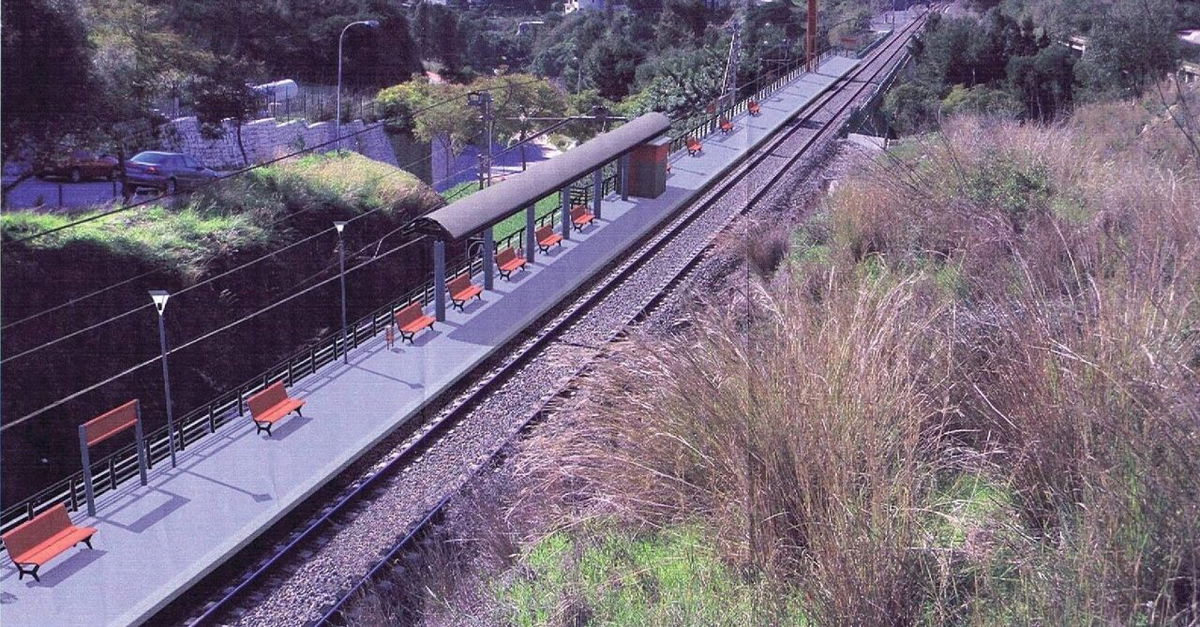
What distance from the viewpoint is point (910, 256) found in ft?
28.2

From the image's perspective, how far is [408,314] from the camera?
12680 mm

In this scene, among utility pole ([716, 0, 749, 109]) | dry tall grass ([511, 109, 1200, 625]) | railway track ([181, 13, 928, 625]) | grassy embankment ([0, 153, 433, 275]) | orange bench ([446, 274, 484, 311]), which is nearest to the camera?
dry tall grass ([511, 109, 1200, 625])

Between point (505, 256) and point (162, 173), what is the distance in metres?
8.35

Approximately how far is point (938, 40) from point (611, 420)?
33.5m

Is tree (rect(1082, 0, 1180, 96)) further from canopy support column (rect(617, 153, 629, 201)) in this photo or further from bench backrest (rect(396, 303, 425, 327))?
bench backrest (rect(396, 303, 425, 327))

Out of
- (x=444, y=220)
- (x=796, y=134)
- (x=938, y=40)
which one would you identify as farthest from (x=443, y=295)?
(x=938, y=40)

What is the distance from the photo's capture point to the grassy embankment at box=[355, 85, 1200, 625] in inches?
151

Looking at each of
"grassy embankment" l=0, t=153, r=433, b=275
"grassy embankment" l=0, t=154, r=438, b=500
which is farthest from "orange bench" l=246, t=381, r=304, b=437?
"grassy embankment" l=0, t=153, r=433, b=275

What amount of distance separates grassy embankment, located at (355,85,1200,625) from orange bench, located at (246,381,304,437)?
378 cm

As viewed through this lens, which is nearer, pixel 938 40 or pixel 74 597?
pixel 74 597

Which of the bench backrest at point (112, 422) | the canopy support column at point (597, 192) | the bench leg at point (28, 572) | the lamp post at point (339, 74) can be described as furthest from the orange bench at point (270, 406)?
the lamp post at point (339, 74)

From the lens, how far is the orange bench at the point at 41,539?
24.6ft

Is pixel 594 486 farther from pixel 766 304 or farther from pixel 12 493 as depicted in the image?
pixel 12 493

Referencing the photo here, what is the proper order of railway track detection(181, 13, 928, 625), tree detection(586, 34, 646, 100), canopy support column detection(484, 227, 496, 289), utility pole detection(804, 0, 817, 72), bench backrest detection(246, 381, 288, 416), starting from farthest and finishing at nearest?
utility pole detection(804, 0, 817, 72) < tree detection(586, 34, 646, 100) < canopy support column detection(484, 227, 496, 289) < bench backrest detection(246, 381, 288, 416) < railway track detection(181, 13, 928, 625)
